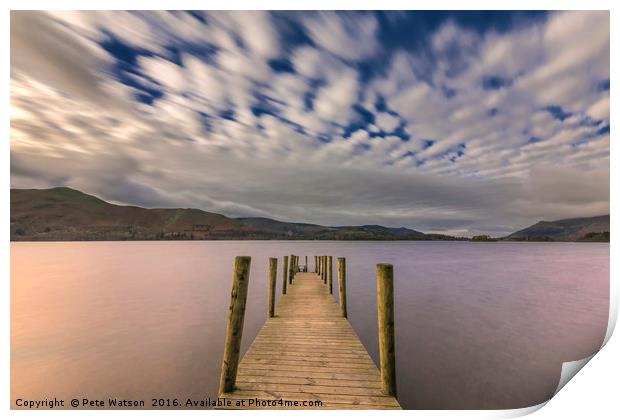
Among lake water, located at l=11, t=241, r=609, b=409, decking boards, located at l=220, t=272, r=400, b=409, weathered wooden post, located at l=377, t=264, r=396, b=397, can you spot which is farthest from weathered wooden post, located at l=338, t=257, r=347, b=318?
weathered wooden post, located at l=377, t=264, r=396, b=397

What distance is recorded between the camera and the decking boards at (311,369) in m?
4.35

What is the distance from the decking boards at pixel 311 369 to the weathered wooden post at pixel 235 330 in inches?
8.7

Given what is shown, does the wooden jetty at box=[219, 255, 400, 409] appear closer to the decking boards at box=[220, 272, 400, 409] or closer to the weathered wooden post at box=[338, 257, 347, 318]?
the decking boards at box=[220, 272, 400, 409]

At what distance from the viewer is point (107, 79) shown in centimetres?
1020

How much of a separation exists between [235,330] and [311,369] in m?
1.71

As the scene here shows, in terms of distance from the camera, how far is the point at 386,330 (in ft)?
15.3

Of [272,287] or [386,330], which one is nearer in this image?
[386,330]

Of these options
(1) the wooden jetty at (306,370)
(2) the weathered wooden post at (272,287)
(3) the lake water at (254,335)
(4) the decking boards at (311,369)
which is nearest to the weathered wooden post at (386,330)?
(1) the wooden jetty at (306,370)

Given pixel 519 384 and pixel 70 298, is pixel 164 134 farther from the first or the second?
pixel 519 384

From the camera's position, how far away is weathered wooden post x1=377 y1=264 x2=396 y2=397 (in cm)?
443

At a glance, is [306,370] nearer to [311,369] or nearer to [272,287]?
[311,369]

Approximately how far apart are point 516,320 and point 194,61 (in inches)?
734

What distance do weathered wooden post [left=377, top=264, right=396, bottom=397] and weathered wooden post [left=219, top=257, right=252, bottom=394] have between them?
2.26m

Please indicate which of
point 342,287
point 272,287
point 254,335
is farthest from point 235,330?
point 254,335
